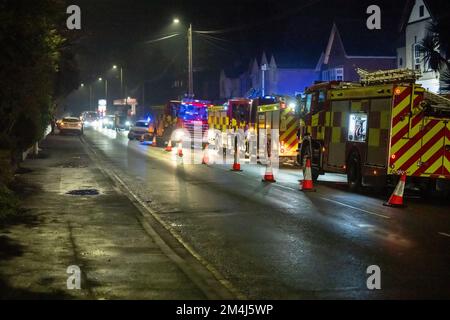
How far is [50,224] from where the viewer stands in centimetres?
1059

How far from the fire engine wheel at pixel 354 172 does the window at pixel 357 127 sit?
44 cm

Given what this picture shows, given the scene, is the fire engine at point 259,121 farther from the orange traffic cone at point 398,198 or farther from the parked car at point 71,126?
the parked car at point 71,126

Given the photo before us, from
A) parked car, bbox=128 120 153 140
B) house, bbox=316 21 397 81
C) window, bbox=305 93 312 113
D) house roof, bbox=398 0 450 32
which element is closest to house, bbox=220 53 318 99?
house, bbox=316 21 397 81

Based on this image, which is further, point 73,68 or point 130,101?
point 130,101

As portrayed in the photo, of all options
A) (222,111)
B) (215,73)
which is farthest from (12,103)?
(215,73)

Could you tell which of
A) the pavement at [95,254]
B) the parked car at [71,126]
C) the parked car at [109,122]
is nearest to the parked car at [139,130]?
the parked car at [71,126]

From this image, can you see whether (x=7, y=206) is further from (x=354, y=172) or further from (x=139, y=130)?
(x=139, y=130)

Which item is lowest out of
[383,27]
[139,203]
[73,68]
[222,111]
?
[139,203]

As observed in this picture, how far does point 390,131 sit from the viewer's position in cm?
1448

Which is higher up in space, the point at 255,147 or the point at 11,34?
the point at 11,34

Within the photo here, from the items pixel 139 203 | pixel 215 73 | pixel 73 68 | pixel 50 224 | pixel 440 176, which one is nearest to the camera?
pixel 50 224

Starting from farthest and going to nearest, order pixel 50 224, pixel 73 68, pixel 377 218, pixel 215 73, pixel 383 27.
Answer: pixel 215 73 < pixel 383 27 < pixel 73 68 < pixel 377 218 < pixel 50 224
